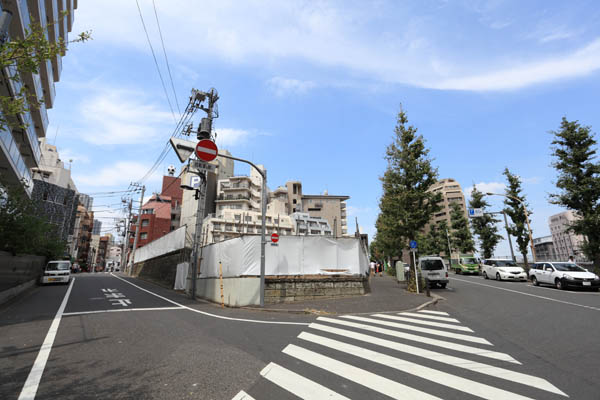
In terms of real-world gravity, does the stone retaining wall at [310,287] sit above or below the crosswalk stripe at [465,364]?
above

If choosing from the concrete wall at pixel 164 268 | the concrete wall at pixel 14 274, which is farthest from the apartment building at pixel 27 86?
the concrete wall at pixel 164 268

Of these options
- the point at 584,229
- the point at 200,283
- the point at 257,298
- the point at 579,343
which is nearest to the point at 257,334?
the point at 257,298

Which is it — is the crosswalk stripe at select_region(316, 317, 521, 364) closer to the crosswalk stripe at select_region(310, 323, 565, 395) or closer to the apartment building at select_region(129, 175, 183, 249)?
the crosswalk stripe at select_region(310, 323, 565, 395)

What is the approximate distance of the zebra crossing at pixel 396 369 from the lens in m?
3.61

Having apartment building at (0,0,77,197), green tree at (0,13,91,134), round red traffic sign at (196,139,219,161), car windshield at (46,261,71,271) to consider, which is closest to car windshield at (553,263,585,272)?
round red traffic sign at (196,139,219,161)

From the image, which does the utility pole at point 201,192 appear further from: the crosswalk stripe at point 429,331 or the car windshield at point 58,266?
the car windshield at point 58,266

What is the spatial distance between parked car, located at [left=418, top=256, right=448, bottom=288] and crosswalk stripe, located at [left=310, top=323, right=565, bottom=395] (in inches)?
502

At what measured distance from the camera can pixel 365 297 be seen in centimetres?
1339

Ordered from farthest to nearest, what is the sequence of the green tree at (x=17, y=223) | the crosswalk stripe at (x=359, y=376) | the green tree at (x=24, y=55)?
the green tree at (x=17, y=223) → the green tree at (x=24, y=55) → the crosswalk stripe at (x=359, y=376)

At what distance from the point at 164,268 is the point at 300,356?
78.7 feet

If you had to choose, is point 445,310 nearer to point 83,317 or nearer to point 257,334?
point 257,334

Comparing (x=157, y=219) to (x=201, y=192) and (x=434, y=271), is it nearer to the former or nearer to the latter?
(x=201, y=192)

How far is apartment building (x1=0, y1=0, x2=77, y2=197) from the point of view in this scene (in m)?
16.5

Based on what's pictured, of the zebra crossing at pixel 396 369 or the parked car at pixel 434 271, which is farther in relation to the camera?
the parked car at pixel 434 271
